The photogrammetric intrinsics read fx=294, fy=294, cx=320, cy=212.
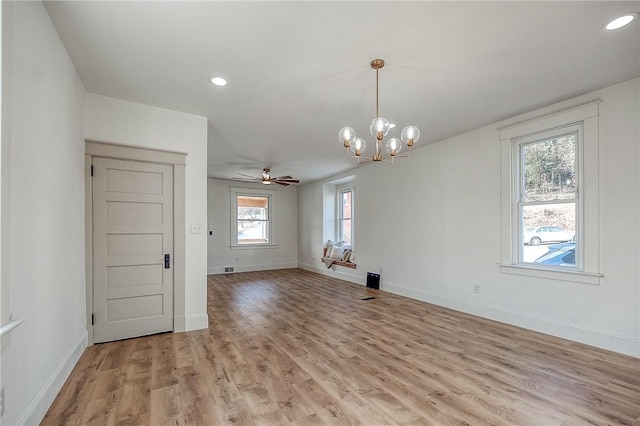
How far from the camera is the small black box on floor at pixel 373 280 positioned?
19.5ft

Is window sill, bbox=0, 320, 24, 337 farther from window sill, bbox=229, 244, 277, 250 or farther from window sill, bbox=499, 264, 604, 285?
window sill, bbox=229, 244, 277, 250

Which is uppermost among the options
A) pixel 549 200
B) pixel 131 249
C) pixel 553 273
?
pixel 549 200

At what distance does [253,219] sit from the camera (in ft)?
28.7

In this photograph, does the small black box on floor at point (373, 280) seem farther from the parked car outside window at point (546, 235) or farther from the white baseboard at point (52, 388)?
the white baseboard at point (52, 388)

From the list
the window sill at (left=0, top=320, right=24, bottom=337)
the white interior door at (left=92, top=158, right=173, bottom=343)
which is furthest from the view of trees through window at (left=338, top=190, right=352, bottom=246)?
the window sill at (left=0, top=320, right=24, bottom=337)

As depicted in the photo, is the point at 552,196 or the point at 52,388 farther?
the point at 552,196

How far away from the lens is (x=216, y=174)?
293 inches

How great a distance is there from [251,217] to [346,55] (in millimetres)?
6847

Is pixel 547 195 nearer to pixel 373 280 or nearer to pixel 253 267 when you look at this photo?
pixel 373 280

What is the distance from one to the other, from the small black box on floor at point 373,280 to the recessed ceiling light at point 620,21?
4737mm

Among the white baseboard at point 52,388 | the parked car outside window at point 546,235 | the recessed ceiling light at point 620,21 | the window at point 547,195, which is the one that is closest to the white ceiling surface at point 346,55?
the recessed ceiling light at point 620,21

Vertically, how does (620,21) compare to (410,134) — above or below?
above

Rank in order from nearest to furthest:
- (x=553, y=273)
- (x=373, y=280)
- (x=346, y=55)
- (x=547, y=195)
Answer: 1. (x=346, y=55)
2. (x=553, y=273)
3. (x=547, y=195)
4. (x=373, y=280)

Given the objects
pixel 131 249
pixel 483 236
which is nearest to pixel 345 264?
pixel 483 236
